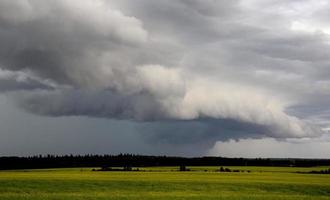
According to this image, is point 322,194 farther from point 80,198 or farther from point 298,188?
point 80,198

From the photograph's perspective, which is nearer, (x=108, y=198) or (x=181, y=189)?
(x=108, y=198)

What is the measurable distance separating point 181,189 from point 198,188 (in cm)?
317

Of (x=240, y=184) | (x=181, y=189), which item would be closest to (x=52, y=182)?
(x=181, y=189)

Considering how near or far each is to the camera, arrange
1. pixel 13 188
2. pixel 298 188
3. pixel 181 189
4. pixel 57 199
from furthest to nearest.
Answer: pixel 298 188, pixel 181 189, pixel 13 188, pixel 57 199

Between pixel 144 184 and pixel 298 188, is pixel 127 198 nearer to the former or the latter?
pixel 144 184

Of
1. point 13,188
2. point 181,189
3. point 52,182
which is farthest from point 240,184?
point 13,188

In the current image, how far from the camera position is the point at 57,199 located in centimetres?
5584

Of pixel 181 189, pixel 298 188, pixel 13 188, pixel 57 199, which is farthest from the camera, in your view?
pixel 298 188

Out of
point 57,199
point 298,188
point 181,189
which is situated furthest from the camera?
point 298,188

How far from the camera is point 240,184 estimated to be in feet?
274

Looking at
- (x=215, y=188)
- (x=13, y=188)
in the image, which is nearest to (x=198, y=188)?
(x=215, y=188)

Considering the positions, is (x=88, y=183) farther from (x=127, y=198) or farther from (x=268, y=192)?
(x=268, y=192)

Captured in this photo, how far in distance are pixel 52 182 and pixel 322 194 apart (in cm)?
4178

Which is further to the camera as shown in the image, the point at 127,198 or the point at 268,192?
the point at 268,192
